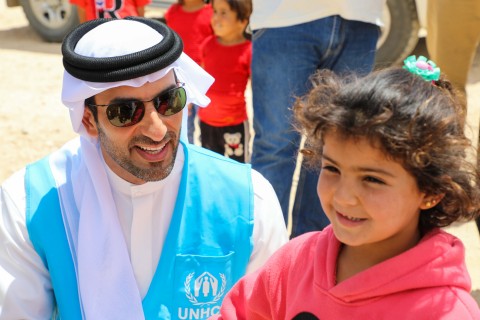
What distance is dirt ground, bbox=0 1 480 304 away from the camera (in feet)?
20.4

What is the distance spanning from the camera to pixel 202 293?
116 inches

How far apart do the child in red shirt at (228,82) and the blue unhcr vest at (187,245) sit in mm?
2246

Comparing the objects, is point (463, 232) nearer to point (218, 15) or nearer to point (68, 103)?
point (218, 15)

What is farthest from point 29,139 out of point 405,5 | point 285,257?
point 285,257

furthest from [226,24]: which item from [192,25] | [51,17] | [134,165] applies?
[51,17]

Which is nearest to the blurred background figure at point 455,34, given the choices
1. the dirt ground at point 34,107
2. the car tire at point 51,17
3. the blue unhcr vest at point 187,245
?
the dirt ground at point 34,107

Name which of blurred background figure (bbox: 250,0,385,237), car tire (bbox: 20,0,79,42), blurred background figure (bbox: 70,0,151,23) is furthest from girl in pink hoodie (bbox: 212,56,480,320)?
car tire (bbox: 20,0,79,42)

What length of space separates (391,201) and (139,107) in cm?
116

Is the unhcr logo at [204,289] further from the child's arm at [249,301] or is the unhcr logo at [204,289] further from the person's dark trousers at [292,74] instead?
the person's dark trousers at [292,74]

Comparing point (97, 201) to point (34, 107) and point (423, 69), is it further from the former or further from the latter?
point (34, 107)

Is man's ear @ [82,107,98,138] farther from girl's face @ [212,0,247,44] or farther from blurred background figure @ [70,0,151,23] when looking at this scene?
blurred background figure @ [70,0,151,23]

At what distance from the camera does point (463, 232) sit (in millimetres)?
5031

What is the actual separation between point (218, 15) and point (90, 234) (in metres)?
2.77

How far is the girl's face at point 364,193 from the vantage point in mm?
1953
